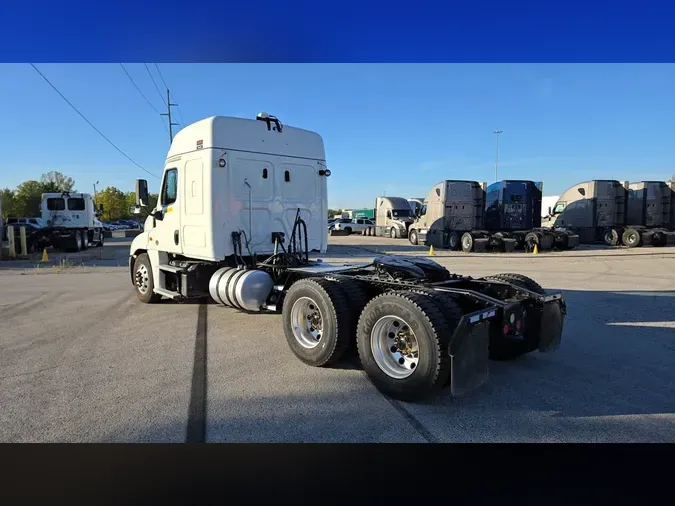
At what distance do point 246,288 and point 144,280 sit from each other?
353 cm

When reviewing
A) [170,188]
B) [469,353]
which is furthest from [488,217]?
[469,353]

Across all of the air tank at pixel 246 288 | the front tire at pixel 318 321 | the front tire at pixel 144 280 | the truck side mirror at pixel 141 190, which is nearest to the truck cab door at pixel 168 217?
the truck side mirror at pixel 141 190

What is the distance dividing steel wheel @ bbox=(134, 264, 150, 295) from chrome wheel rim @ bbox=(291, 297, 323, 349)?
4.69m

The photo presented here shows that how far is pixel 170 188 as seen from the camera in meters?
8.56

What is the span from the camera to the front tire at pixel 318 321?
525cm

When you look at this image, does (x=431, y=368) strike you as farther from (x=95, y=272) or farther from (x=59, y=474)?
(x=95, y=272)

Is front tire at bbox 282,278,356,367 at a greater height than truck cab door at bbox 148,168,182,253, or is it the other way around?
truck cab door at bbox 148,168,182,253

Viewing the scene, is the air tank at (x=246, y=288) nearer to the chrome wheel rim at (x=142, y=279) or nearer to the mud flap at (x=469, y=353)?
the chrome wheel rim at (x=142, y=279)

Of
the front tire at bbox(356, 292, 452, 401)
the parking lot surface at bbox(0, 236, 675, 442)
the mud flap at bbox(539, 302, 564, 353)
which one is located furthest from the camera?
the mud flap at bbox(539, 302, 564, 353)

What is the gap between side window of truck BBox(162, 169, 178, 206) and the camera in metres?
8.38

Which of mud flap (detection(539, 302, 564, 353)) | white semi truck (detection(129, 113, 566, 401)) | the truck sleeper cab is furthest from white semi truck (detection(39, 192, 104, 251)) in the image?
mud flap (detection(539, 302, 564, 353))

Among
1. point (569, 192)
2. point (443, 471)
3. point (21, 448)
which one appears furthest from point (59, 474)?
point (569, 192)

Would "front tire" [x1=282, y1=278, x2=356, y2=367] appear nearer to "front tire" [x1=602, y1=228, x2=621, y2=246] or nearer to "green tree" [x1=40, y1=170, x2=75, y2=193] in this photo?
"front tire" [x1=602, y1=228, x2=621, y2=246]

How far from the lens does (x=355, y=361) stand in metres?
5.84
